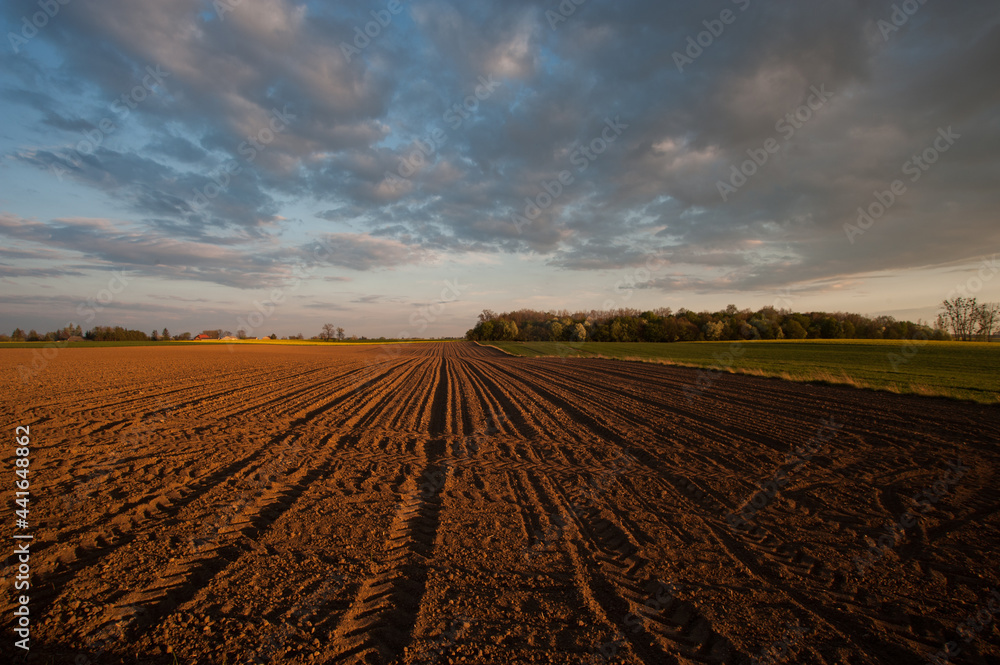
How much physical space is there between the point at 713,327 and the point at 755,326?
258 inches

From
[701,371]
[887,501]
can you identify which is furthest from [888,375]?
[887,501]

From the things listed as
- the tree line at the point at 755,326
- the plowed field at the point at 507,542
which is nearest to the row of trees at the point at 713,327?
the tree line at the point at 755,326

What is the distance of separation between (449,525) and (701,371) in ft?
79.2

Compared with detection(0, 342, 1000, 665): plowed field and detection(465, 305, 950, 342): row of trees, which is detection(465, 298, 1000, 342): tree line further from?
detection(0, 342, 1000, 665): plowed field

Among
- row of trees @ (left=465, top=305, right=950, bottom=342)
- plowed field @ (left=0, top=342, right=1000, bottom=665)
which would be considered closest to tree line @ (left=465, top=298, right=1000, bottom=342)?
row of trees @ (left=465, top=305, right=950, bottom=342)

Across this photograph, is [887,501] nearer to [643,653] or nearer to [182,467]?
[643,653]

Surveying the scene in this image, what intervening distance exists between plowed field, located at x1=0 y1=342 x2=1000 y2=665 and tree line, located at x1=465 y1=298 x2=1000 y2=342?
6695cm

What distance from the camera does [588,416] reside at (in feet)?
40.3

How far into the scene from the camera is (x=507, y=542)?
4.81 metres

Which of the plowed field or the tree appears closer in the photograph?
the plowed field

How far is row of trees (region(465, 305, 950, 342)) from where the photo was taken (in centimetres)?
6562

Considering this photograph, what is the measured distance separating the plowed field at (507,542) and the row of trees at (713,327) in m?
68.1

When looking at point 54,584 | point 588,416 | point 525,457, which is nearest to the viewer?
point 54,584

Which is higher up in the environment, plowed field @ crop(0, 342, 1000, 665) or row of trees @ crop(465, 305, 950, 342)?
row of trees @ crop(465, 305, 950, 342)
